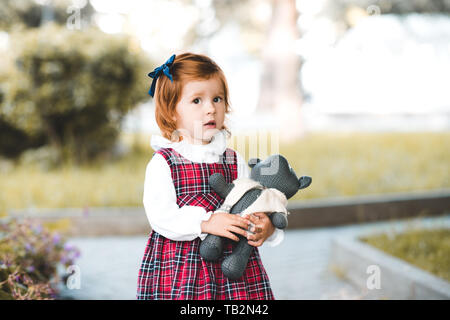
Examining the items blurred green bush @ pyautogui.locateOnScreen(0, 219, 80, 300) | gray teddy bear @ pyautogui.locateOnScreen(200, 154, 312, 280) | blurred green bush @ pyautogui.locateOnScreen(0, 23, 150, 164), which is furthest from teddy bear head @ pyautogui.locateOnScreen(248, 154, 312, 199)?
blurred green bush @ pyautogui.locateOnScreen(0, 23, 150, 164)

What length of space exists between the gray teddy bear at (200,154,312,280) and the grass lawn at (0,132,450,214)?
11.0ft

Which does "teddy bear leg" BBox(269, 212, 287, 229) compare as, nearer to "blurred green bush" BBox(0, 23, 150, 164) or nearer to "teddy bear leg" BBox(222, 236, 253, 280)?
"teddy bear leg" BBox(222, 236, 253, 280)

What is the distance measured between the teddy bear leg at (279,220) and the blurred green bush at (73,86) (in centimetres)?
510

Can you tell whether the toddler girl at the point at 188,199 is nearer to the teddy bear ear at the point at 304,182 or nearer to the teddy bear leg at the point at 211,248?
the teddy bear leg at the point at 211,248

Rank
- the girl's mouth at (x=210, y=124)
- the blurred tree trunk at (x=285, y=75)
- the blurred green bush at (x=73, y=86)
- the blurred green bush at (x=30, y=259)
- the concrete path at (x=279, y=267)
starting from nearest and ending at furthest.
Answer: the girl's mouth at (x=210, y=124) → the blurred green bush at (x=30, y=259) → the concrete path at (x=279, y=267) → the blurred green bush at (x=73, y=86) → the blurred tree trunk at (x=285, y=75)

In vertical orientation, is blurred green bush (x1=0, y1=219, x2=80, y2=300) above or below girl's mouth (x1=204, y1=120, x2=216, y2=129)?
below

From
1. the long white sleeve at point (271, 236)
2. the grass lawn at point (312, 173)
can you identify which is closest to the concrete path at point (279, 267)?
the grass lawn at point (312, 173)

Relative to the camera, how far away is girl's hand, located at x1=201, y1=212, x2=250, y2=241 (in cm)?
140

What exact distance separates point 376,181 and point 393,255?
241cm

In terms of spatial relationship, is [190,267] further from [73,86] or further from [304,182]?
[73,86]

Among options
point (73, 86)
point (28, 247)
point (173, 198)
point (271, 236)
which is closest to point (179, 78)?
point (173, 198)

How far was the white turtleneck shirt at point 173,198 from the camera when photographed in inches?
56.9

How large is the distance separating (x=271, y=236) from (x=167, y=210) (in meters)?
0.38

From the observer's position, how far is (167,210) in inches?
57.7
